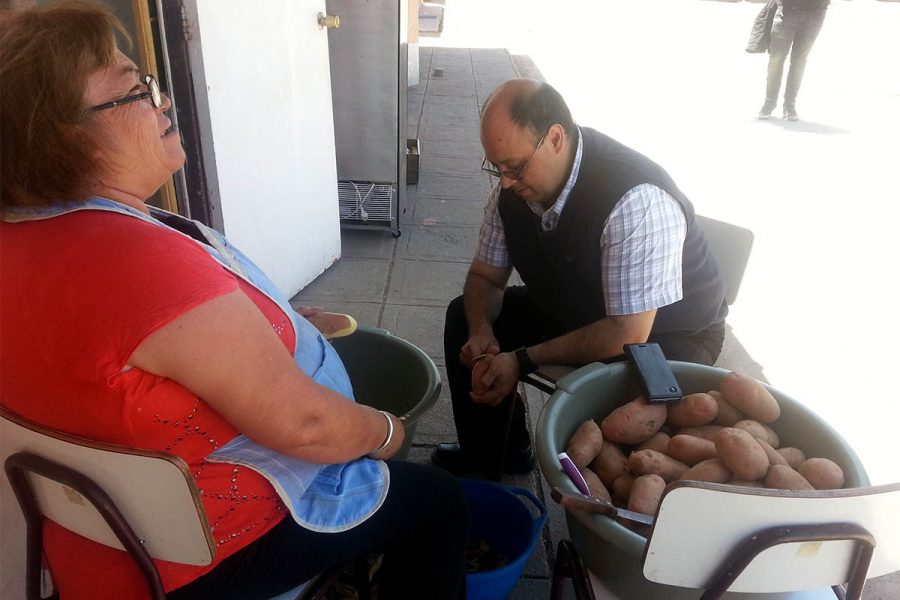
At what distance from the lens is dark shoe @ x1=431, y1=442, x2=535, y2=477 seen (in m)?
2.41

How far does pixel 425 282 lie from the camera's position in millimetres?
3906

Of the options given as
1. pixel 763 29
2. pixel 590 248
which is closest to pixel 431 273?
pixel 590 248

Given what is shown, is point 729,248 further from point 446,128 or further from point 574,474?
point 446,128

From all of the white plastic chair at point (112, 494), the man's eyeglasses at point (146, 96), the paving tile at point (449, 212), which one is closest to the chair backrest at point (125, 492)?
the white plastic chair at point (112, 494)

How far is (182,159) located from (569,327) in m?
1.27

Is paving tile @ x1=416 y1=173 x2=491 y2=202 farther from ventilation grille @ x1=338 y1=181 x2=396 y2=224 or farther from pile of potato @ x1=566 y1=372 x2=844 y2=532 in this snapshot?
pile of potato @ x1=566 y1=372 x2=844 y2=532

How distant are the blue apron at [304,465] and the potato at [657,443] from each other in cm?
66

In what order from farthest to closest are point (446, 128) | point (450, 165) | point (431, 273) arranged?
1. point (446, 128)
2. point (450, 165)
3. point (431, 273)

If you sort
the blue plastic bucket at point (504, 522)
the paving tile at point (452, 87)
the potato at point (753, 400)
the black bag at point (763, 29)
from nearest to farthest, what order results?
the potato at point (753, 400), the blue plastic bucket at point (504, 522), the black bag at point (763, 29), the paving tile at point (452, 87)

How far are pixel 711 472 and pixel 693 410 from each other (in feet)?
0.66

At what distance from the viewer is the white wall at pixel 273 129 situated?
2.68 metres

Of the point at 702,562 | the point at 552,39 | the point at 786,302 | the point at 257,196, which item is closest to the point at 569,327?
the point at 702,562

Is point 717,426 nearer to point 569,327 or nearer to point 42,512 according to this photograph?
point 569,327

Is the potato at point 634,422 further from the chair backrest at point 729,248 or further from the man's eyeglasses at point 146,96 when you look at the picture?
the man's eyeglasses at point 146,96
